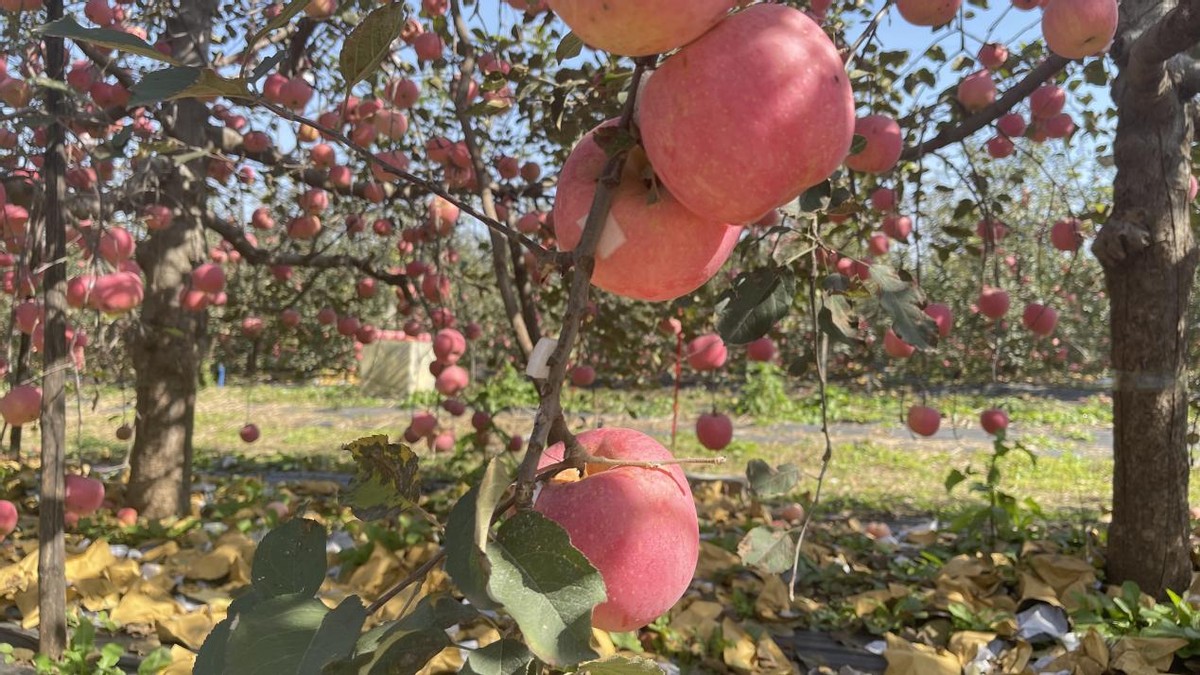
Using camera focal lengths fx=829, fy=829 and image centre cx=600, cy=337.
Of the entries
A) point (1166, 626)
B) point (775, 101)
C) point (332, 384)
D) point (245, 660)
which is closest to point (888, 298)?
point (775, 101)

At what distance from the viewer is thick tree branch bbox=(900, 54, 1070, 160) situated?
2145 millimetres

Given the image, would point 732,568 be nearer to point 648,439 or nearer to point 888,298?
point 888,298

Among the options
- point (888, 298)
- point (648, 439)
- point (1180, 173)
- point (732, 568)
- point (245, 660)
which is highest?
point (1180, 173)

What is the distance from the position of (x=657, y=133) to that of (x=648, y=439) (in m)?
0.31

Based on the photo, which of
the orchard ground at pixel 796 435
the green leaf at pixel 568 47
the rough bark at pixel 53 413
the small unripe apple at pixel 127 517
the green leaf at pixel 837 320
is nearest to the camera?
the green leaf at pixel 568 47

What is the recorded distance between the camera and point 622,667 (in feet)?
1.84

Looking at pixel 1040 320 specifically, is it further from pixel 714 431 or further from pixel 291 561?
pixel 291 561

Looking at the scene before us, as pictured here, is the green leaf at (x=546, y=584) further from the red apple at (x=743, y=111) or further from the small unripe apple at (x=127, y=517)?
the small unripe apple at (x=127, y=517)

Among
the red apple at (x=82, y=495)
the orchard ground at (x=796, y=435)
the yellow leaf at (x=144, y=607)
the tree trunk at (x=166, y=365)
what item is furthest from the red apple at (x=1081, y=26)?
the tree trunk at (x=166, y=365)

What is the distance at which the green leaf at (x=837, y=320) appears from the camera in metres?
1.24

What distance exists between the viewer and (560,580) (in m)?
0.49

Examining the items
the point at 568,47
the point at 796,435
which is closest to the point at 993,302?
the point at 568,47

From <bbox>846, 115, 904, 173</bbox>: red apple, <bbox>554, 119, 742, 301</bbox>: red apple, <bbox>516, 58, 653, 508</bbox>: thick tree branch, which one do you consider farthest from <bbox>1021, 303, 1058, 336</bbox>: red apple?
<bbox>516, 58, 653, 508</bbox>: thick tree branch

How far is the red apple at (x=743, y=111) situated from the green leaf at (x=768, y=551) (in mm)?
757
